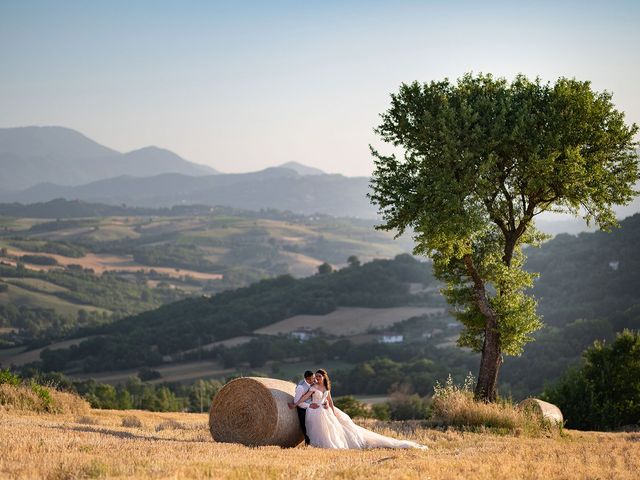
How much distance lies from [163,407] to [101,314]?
10684 centimetres

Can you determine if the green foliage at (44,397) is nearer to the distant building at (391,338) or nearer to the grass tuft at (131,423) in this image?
the grass tuft at (131,423)

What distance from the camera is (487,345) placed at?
26.6 m

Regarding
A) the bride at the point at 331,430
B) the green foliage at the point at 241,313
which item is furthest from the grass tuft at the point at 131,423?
the green foliage at the point at 241,313

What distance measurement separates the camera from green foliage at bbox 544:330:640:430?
31953 millimetres

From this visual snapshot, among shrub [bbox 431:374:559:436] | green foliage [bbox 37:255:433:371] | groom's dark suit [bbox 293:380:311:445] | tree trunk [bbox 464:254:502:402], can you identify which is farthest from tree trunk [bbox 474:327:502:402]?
green foliage [bbox 37:255:433:371]

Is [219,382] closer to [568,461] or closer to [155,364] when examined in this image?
[155,364]

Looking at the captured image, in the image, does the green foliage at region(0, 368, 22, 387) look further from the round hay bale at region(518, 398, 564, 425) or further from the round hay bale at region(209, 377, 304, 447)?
the round hay bale at region(518, 398, 564, 425)

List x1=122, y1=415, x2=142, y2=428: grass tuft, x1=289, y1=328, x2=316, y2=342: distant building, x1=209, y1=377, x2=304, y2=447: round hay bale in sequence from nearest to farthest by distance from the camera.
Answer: x1=209, y1=377, x2=304, y2=447: round hay bale → x1=122, y1=415, x2=142, y2=428: grass tuft → x1=289, y1=328, x2=316, y2=342: distant building

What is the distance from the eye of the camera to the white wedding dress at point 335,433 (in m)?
17.4

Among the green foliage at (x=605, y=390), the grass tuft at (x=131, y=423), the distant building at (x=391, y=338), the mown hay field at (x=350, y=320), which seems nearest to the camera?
the grass tuft at (x=131, y=423)

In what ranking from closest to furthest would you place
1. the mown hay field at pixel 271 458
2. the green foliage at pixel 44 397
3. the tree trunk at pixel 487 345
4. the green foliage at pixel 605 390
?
the mown hay field at pixel 271 458 < the green foliage at pixel 44 397 < the tree trunk at pixel 487 345 < the green foliage at pixel 605 390

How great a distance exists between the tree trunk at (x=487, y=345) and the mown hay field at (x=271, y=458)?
6.20m

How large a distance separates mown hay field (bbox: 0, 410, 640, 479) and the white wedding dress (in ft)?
2.44

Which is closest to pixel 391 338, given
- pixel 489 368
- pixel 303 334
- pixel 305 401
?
pixel 303 334
